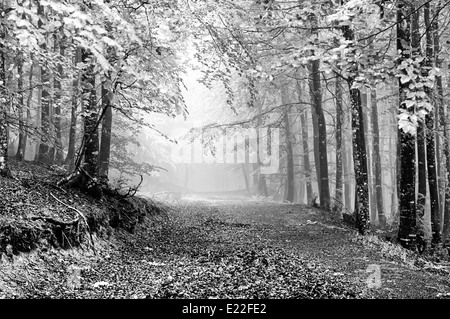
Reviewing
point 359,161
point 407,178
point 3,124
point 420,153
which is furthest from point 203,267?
point 420,153

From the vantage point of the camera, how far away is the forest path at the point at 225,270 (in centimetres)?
445

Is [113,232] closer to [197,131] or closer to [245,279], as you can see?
[245,279]

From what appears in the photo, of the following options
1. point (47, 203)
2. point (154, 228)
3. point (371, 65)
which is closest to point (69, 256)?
point (47, 203)

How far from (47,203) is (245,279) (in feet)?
12.2

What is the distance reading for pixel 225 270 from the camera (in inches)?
220

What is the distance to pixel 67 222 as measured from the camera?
18.5 feet

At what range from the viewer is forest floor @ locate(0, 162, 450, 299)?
4434 mm

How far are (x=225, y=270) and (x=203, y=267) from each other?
15.3 inches

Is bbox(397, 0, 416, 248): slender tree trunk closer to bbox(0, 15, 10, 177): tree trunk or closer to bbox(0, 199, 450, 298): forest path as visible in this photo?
bbox(0, 199, 450, 298): forest path

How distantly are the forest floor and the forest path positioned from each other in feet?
0.04

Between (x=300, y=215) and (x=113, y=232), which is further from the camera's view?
(x=300, y=215)

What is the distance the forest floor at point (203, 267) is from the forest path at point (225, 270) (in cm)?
1

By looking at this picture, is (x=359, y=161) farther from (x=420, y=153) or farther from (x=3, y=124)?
(x=3, y=124)

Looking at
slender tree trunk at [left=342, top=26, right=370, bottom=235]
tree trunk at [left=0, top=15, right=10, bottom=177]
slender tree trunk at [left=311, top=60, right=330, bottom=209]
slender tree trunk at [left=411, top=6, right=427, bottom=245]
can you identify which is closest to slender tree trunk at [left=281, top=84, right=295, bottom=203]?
slender tree trunk at [left=311, top=60, right=330, bottom=209]
